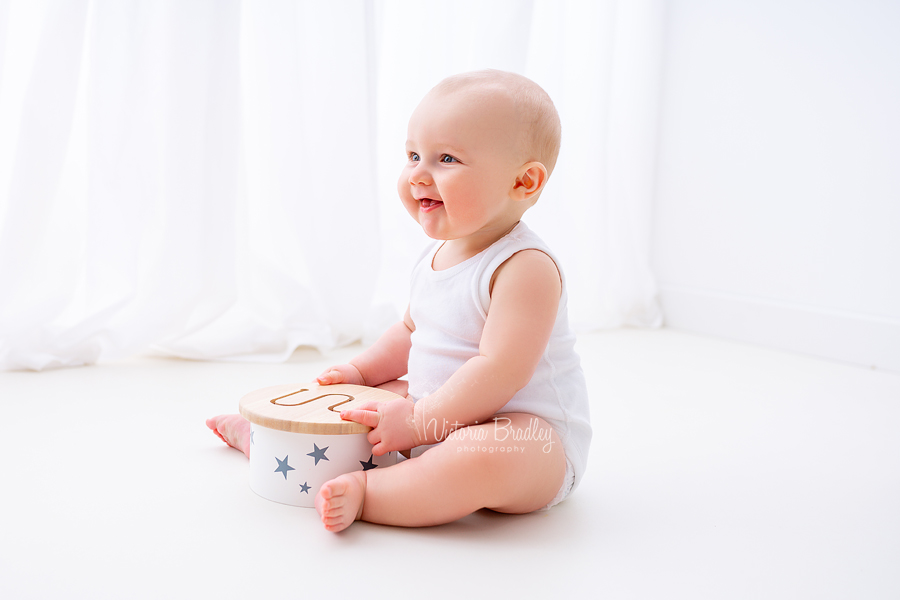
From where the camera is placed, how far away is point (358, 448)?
2.62 feet

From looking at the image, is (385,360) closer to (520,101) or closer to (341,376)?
(341,376)

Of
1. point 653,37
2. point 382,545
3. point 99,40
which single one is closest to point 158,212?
point 99,40

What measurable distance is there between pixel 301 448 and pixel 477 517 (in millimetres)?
209

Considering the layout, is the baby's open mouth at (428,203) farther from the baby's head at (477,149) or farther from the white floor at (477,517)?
the white floor at (477,517)

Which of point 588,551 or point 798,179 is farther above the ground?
point 798,179

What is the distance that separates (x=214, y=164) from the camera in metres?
1.50

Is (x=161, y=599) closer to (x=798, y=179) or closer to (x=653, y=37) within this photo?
(x=798, y=179)

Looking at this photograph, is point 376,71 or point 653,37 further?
point 653,37

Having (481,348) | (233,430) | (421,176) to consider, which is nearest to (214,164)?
(233,430)

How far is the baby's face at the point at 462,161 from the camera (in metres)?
0.80

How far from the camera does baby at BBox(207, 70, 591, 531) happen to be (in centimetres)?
75

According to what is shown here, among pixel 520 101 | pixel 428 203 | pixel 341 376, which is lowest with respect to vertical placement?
pixel 341 376

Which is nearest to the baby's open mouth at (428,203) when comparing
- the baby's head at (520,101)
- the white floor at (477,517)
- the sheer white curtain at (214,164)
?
the baby's head at (520,101)

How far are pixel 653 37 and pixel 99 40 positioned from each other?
1453 mm
